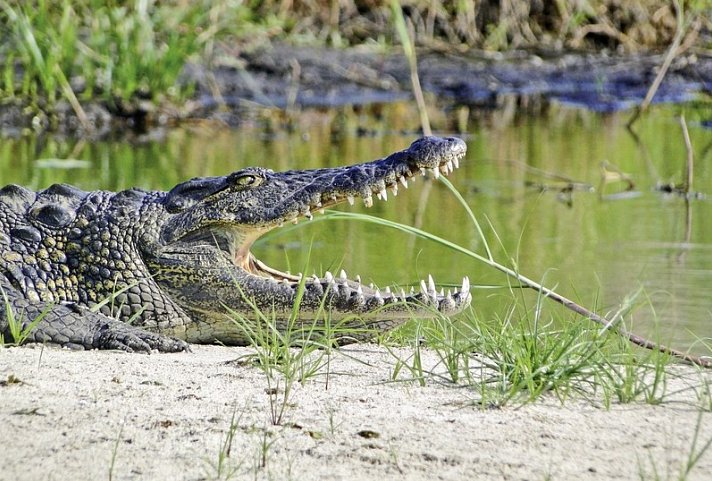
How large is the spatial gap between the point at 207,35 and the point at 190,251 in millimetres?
8041

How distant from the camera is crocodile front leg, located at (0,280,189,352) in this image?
461 cm

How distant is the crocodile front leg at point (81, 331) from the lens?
4605mm

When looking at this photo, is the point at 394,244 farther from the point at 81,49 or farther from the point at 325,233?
the point at 81,49

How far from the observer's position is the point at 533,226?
7844 millimetres

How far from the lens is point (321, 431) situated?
327 centimetres

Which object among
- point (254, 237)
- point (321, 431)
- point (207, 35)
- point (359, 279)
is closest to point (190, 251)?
point (254, 237)

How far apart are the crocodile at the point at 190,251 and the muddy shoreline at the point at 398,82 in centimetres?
675

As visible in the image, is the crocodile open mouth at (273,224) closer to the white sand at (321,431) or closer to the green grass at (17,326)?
the green grass at (17,326)

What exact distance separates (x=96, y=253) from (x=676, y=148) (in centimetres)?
712

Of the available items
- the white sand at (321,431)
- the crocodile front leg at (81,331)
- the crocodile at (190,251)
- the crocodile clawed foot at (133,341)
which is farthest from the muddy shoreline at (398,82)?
the white sand at (321,431)

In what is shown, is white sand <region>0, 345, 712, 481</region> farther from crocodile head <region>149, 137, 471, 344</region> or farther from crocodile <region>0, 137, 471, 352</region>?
crocodile <region>0, 137, 471, 352</region>

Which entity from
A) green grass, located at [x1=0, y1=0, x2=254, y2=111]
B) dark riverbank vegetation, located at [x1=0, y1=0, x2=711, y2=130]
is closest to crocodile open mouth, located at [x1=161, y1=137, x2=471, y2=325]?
dark riverbank vegetation, located at [x1=0, y1=0, x2=711, y2=130]

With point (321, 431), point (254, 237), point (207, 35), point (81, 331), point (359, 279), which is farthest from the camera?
point (207, 35)

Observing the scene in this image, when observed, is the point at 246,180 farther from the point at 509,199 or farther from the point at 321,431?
the point at 509,199
